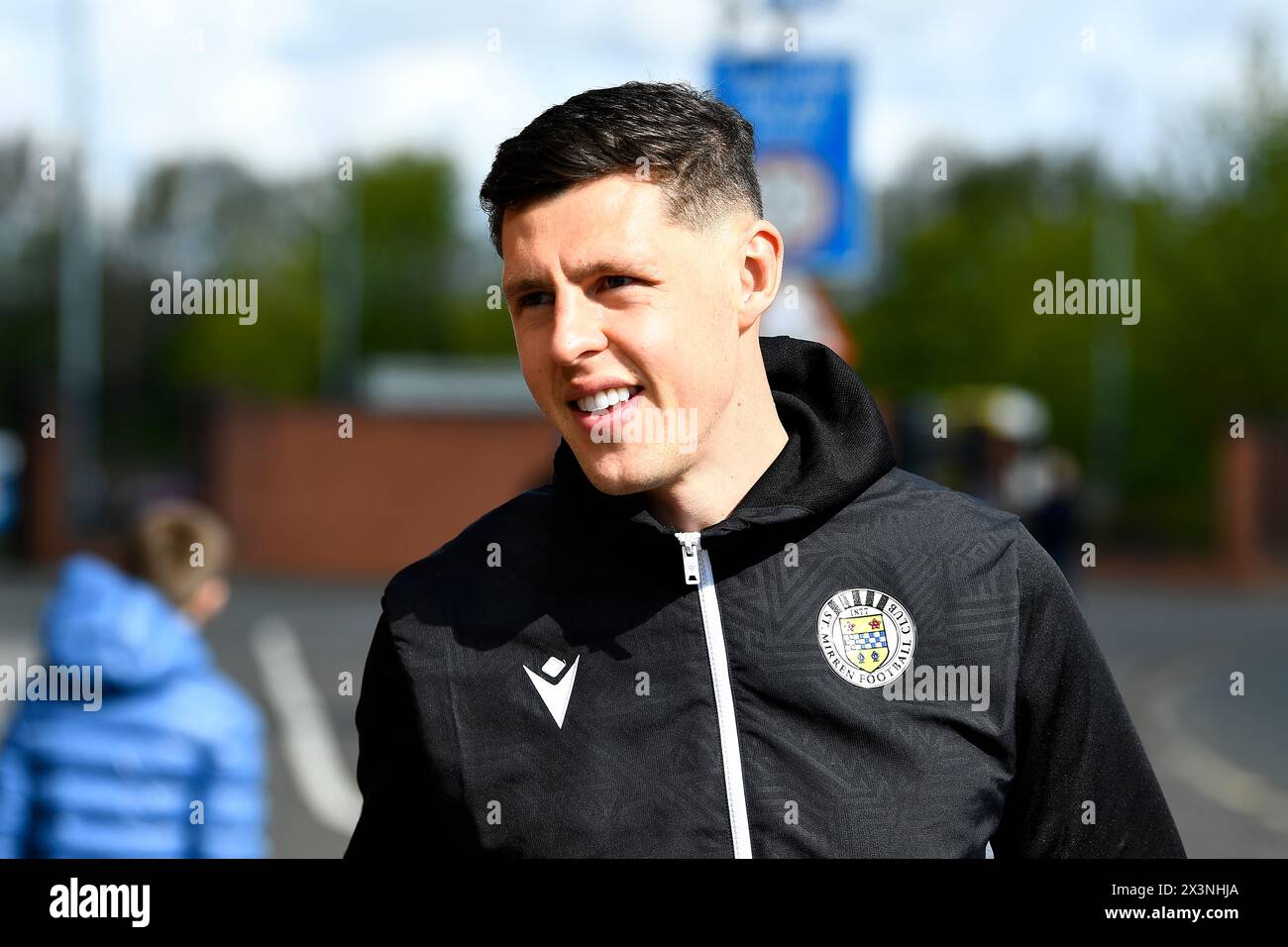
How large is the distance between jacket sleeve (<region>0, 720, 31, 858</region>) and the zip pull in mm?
2417

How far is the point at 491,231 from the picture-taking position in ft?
6.40

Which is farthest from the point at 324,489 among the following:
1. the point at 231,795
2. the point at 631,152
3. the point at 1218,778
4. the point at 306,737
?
the point at 631,152

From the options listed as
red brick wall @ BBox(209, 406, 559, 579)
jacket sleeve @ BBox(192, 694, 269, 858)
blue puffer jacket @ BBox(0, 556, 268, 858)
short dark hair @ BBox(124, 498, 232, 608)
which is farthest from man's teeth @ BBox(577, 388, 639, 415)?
red brick wall @ BBox(209, 406, 559, 579)

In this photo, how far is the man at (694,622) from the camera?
5.94ft

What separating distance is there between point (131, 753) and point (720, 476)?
7.88ft

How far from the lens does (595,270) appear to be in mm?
1789

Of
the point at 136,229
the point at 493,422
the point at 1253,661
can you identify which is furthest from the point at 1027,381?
the point at 136,229

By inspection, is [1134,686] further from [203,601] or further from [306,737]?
[203,601]

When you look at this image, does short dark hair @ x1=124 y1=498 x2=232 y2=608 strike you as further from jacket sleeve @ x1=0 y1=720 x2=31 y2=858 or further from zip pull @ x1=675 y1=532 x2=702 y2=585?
zip pull @ x1=675 y1=532 x2=702 y2=585

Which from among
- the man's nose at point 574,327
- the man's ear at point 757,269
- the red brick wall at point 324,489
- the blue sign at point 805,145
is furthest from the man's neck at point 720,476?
the red brick wall at point 324,489

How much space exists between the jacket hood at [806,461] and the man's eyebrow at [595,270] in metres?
0.25

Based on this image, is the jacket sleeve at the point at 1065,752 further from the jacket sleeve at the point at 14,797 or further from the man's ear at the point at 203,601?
the man's ear at the point at 203,601

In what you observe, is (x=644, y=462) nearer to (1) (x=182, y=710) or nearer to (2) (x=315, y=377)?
(1) (x=182, y=710)

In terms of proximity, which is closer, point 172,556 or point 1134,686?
point 172,556
